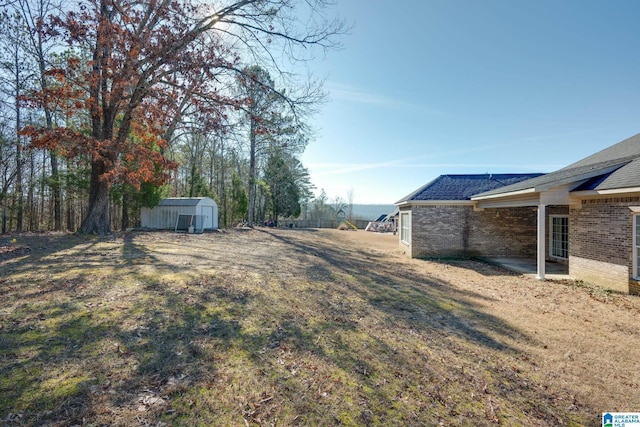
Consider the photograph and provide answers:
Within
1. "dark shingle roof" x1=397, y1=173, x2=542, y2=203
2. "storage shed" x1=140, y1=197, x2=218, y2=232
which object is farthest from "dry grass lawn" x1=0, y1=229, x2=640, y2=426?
"storage shed" x1=140, y1=197, x2=218, y2=232

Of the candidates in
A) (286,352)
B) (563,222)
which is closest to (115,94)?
(286,352)

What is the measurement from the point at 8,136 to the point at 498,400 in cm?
2101

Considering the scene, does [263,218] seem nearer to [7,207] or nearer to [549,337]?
[7,207]

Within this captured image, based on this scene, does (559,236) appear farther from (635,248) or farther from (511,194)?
(635,248)

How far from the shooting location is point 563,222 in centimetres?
1102

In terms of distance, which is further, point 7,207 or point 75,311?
point 7,207

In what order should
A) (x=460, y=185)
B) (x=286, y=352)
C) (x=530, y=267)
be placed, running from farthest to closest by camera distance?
1. (x=460, y=185)
2. (x=530, y=267)
3. (x=286, y=352)

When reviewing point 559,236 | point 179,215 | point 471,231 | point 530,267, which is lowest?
point 530,267

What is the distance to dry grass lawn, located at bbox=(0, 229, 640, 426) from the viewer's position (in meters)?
2.40

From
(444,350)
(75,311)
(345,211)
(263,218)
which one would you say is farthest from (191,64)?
(345,211)

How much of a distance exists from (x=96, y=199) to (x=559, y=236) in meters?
18.2

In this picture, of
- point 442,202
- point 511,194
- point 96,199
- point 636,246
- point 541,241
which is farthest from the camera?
point 442,202

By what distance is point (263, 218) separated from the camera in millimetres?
36438

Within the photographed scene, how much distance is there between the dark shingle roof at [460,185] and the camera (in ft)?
41.8
